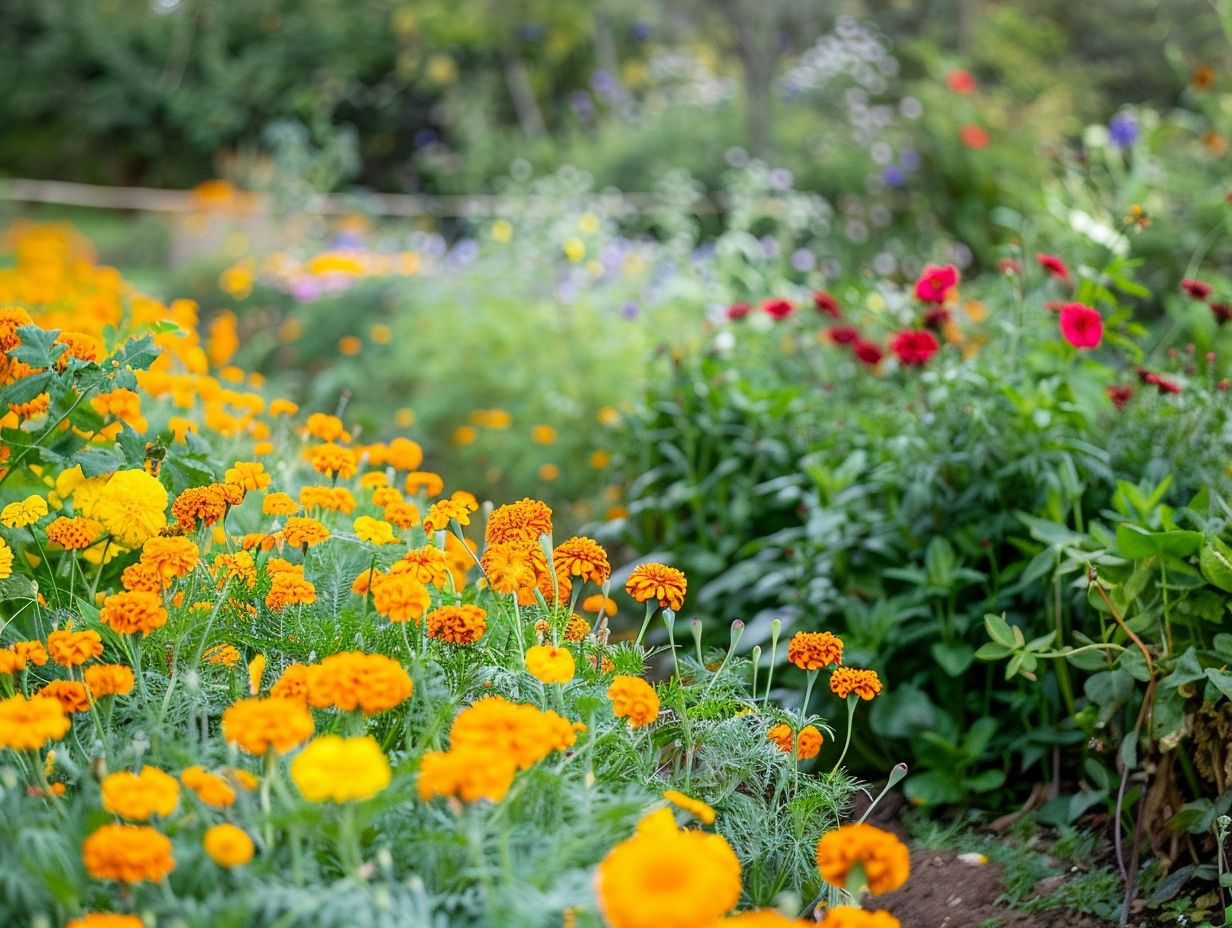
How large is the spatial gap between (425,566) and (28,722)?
54cm

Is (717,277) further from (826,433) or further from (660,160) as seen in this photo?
(660,160)

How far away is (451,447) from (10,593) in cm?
298

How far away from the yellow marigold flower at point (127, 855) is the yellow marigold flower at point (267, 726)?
0.12 meters

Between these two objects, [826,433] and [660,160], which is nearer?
[826,433]

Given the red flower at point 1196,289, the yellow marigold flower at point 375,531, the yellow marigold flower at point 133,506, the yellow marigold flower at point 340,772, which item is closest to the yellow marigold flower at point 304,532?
the yellow marigold flower at point 375,531

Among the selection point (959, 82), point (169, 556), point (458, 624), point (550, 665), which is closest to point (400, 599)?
point (458, 624)

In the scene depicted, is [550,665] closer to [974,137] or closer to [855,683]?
[855,683]

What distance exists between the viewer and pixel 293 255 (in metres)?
7.06

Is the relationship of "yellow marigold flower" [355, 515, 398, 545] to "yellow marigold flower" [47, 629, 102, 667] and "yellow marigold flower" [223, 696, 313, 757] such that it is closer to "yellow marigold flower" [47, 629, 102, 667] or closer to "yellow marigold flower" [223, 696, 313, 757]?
"yellow marigold flower" [47, 629, 102, 667]

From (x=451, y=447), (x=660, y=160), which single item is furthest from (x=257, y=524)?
(x=660, y=160)

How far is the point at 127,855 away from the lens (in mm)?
1062

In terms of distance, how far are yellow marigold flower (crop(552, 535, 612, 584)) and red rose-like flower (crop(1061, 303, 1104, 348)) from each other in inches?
48.5

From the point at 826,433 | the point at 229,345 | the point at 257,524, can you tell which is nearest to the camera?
the point at 257,524

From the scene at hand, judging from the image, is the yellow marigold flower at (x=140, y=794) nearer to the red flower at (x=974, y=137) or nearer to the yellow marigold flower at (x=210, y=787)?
the yellow marigold flower at (x=210, y=787)
